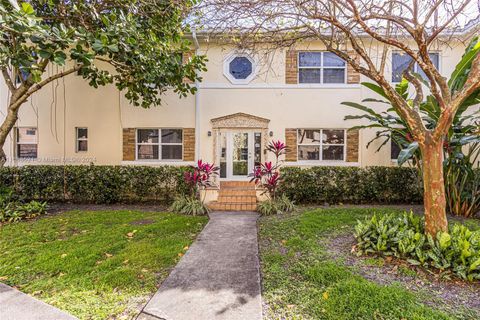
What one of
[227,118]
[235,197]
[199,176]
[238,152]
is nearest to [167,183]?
[199,176]

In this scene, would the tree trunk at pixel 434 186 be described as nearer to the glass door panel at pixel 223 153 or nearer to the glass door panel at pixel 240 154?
the glass door panel at pixel 240 154

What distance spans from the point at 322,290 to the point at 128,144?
978 centimetres

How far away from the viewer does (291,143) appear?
10.5 m

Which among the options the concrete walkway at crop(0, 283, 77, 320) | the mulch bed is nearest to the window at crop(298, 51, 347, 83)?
the mulch bed

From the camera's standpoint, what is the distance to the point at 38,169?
372 inches

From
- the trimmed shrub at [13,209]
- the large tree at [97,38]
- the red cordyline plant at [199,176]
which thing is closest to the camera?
the large tree at [97,38]

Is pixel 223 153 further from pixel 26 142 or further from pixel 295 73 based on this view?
pixel 26 142

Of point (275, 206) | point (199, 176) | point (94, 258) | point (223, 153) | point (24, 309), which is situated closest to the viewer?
point (24, 309)

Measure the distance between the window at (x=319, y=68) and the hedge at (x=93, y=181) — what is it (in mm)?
6481

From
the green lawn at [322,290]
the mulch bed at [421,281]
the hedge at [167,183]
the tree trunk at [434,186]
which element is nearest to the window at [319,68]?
the hedge at [167,183]

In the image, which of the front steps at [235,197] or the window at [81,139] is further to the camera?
the window at [81,139]

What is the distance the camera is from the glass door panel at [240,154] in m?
10.7

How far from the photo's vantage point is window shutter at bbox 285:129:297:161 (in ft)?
34.4

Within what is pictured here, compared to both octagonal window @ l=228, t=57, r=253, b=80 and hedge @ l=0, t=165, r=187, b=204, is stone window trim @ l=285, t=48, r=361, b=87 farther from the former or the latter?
hedge @ l=0, t=165, r=187, b=204
